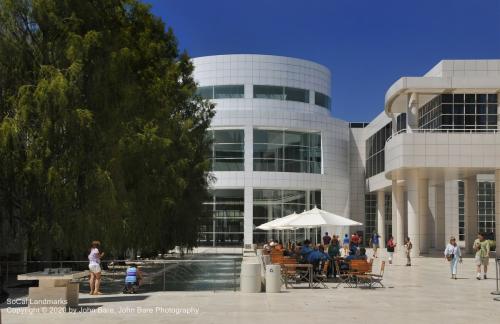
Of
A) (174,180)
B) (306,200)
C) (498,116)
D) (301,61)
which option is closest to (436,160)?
(498,116)

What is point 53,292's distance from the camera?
49.8ft

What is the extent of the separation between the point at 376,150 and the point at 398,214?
1492 cm

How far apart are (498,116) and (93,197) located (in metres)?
30.6

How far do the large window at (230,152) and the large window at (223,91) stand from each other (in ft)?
13.3

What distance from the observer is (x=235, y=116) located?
60719mm

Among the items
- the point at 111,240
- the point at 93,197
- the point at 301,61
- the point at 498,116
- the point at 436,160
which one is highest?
the point at 301,61

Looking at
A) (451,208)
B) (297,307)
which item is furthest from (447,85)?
(297,307)

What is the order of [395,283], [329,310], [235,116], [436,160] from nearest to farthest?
[329,310], [395,283], [436,160], [235,116]

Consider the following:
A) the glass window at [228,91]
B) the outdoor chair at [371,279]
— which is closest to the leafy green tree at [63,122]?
the outdoor chair at [371,279]

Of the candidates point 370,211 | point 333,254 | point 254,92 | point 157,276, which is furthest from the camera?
point 370,211

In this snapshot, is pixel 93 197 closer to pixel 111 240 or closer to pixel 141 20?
pixel 111 240

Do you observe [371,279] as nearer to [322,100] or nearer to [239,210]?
[239,210]

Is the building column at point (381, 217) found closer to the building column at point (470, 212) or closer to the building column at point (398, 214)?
the building column at point (398, 214)

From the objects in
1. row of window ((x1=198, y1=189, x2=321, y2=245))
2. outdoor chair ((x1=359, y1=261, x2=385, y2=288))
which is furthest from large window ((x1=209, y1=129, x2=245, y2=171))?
outdoor chair ((x1=359, y1=261, x2=385, y2=288))
